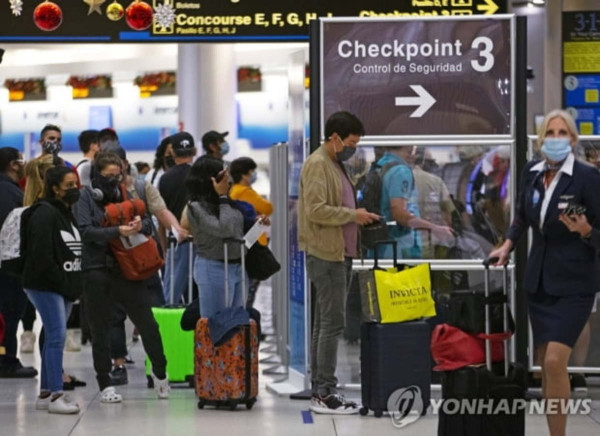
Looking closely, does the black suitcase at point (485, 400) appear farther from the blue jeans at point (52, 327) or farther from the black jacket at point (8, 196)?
the black jacket at point (8, 196)

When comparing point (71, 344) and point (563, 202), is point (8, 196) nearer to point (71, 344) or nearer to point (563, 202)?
point (71, 344)

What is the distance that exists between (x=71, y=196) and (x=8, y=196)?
200 centimetres

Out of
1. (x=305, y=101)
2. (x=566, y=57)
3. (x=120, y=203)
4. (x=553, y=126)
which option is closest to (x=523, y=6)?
(x=566, y=57)

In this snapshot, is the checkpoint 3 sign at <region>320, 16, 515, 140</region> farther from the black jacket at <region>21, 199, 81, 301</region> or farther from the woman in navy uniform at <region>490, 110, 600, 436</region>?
the woman in navy uniform at <region>490, 110, 600, 436</region>

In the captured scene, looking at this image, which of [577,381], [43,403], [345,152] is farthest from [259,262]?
[577,381]

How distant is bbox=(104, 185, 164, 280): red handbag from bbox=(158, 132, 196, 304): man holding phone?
5.69 feet

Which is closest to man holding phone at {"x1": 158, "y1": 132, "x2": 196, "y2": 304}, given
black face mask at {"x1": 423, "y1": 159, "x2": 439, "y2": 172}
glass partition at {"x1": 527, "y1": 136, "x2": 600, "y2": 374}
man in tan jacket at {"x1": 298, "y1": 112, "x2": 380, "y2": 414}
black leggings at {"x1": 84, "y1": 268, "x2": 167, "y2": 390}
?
black leggings at {"x1": 84, "y1": 268, "x2": 167, "y2": 390}

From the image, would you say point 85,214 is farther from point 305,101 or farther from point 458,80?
point 458,80

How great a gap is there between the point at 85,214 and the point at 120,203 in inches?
9.2

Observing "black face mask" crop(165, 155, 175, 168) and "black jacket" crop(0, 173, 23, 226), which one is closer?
"black jacket" crop(0, 173, 23, 226)

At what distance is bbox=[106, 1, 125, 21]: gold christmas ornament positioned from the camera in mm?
11008

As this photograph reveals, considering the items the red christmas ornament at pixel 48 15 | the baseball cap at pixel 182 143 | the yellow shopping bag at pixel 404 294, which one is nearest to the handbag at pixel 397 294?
the yellow shopping bag at pixel 404 294

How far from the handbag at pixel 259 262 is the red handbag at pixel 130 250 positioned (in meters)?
0.58

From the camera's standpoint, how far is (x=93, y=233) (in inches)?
321
